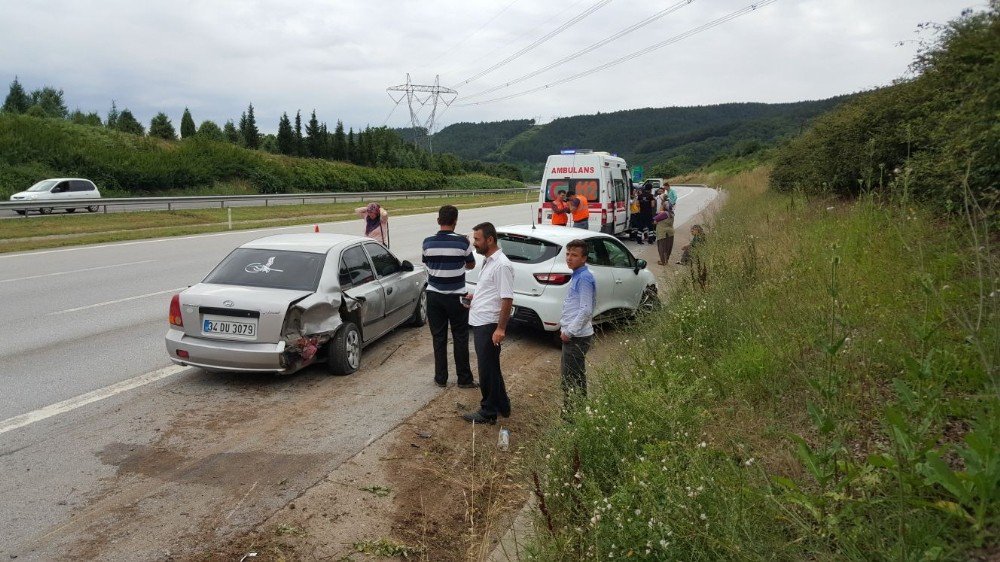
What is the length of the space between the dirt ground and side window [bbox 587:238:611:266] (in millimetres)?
3072

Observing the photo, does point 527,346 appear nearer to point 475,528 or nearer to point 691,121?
point 475,528

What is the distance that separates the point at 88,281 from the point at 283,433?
357 inches

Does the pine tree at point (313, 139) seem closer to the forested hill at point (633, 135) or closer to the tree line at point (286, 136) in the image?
the tree line at point (286, 136)

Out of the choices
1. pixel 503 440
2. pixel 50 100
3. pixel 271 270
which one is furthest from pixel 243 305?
pixel 50 100

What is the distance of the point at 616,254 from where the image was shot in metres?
9.45

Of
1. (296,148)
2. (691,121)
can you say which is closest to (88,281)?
(296,148)

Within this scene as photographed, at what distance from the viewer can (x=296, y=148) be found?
71812mm

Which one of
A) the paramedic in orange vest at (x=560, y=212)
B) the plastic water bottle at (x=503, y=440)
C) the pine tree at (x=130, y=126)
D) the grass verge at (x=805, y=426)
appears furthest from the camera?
the pine tree at (x=130, y=126)

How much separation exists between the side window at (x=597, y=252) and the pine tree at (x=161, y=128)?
197ft

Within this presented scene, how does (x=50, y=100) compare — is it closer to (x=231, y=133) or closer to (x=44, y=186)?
(x=231, y=133)

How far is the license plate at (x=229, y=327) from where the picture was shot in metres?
6.33

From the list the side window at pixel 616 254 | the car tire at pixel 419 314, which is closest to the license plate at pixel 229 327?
the car tire at pixel 419 314

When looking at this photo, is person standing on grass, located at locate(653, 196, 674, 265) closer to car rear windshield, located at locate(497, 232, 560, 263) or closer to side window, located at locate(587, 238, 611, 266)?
side window, located at locate(587, 238, 611, 266)

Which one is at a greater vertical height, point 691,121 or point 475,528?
point 691,121
